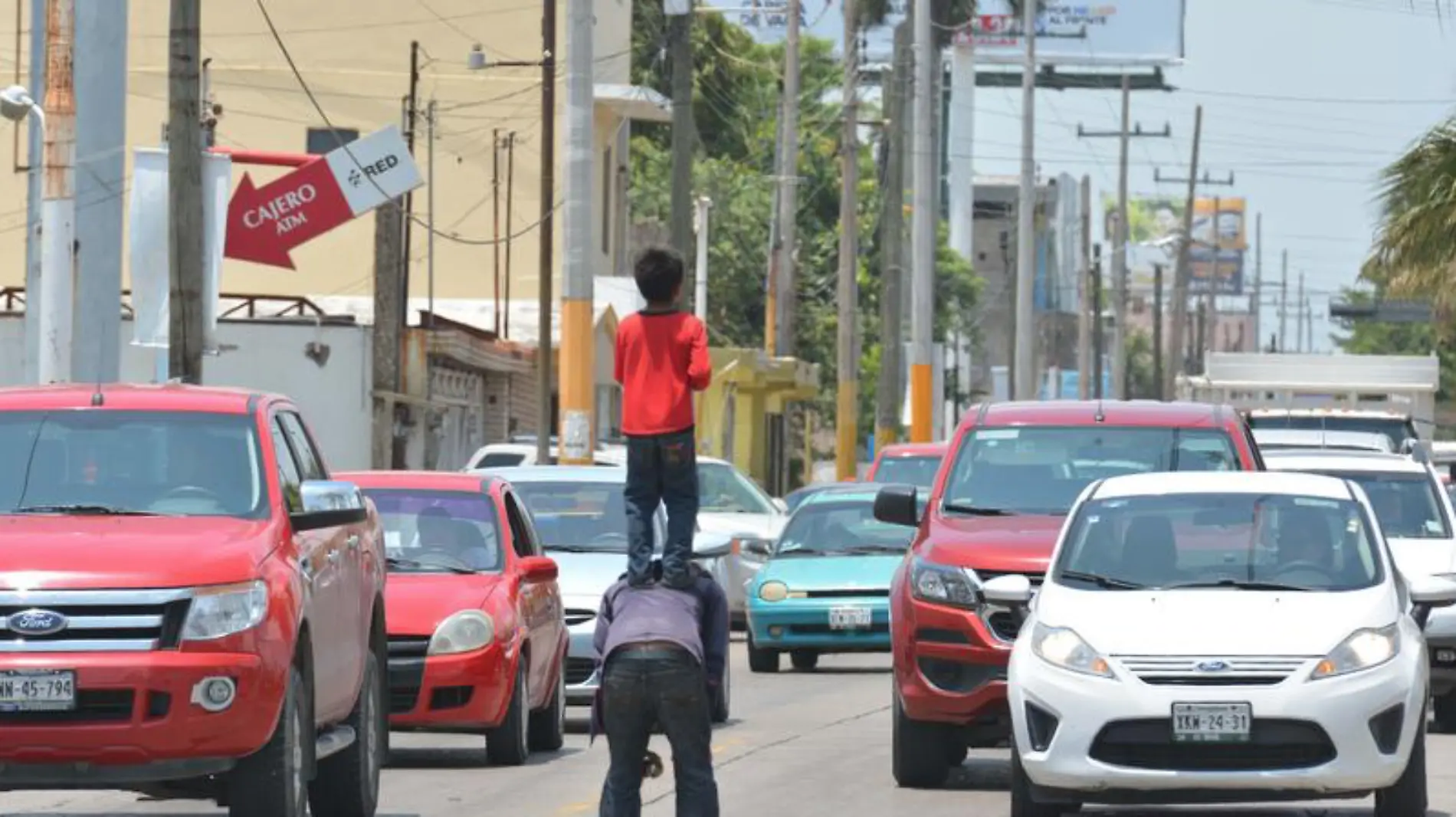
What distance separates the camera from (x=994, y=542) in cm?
1463

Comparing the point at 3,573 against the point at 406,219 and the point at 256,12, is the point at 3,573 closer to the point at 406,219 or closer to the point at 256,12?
the point at 406,219

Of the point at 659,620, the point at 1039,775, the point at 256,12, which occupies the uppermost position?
the point at 256,12

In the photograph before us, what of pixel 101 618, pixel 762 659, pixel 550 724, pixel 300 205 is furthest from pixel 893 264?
pixel 101 618

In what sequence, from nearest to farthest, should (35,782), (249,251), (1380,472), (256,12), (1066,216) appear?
1. (35,782)
2. (1380,472)
3. (249,251)
4. (256,12)
5. (1066,216)

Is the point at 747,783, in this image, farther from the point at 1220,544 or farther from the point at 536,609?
the point at 1220,544

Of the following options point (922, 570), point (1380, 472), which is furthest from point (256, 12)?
point (922, 570)

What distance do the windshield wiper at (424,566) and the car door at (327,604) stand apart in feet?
10.6

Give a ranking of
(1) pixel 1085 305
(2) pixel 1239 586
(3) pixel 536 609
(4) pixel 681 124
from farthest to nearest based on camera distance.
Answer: (1) pixel 1085 305, (4) pixel 681 124, (3) pixel 536 609, (2) pixel 1239 586

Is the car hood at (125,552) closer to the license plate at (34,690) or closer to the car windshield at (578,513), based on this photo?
the license plate at (34,690)

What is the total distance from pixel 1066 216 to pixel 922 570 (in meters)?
144

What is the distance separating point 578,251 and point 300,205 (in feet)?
31.1

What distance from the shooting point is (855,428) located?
52344mm

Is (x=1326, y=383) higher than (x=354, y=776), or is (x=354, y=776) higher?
(x=1326, y=383)

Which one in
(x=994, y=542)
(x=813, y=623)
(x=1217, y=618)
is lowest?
(x=813, y=623)
